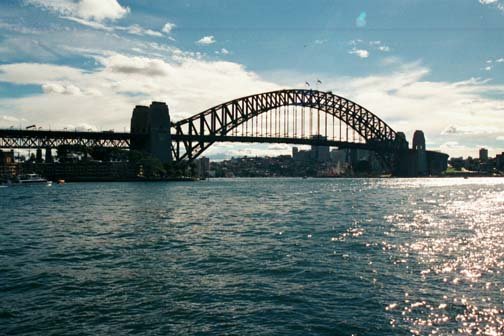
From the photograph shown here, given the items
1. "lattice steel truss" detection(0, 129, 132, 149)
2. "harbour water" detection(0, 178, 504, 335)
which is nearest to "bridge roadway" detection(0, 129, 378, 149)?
"lattice steel truss" detection(0, 129, 132, 149)

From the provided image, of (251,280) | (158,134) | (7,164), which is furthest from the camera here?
(158,134)

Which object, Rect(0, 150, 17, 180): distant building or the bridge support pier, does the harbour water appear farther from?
Rect(0, 150, 17, 180): distant building

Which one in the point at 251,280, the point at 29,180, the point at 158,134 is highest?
the point at 158,134

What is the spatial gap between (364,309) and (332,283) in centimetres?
251

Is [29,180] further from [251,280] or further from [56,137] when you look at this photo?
[251,280]

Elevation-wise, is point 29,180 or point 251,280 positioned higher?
point 29,180

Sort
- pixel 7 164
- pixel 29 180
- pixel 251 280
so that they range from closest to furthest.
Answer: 1. pixel 251 280
2. pixel 29 180
3. pixel 7 164

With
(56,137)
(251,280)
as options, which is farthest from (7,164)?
(251,280)

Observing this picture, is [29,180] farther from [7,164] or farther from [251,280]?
[251,280]

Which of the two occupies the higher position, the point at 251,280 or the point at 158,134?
the point at 158,134

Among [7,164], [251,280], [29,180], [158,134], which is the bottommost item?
[251,280]

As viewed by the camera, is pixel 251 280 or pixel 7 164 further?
pixel 7 164

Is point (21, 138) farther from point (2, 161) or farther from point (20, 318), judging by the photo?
point (20, 318)

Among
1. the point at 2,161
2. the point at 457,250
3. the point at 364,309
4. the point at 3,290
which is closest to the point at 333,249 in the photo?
the point at 457,250
